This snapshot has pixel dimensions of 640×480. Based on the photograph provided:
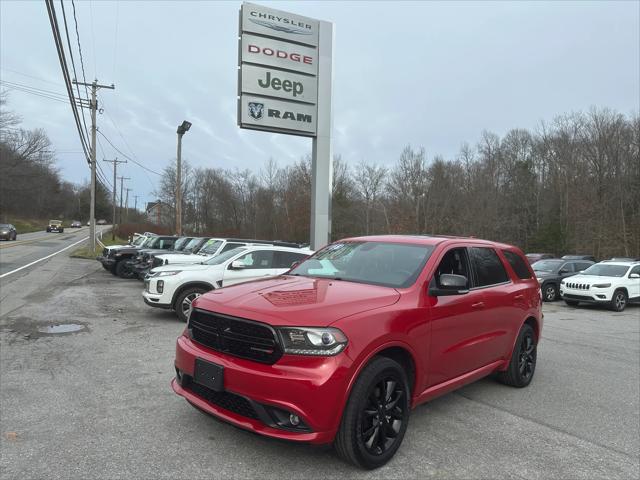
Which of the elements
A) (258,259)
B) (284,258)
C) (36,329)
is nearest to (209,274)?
(258,259)

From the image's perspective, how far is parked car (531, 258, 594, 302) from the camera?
17578 mm

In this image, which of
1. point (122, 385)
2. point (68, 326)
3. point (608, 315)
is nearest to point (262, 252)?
point (68, 326)

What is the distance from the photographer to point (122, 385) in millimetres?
5094

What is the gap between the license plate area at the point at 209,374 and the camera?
3.30 metres

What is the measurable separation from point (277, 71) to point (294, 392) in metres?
13.3

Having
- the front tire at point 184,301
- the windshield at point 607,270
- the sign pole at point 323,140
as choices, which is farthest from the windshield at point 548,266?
the front tire at point 184,301

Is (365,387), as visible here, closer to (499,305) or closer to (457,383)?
(457,383)

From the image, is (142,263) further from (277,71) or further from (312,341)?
(312,341)

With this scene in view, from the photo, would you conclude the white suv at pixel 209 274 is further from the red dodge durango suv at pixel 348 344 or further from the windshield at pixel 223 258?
the red dodge durango suv at pixel 348 344

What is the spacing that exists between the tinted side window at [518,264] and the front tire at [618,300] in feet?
38.1

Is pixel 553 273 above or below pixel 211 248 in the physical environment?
below

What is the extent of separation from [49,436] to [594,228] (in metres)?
44.5

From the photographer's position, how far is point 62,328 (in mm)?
8078

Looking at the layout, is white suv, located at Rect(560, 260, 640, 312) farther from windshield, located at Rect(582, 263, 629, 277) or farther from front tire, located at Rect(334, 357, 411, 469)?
front tire, located at Rect(334, 357, 411, 469)
